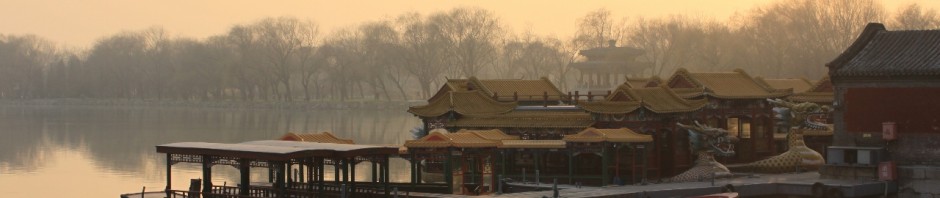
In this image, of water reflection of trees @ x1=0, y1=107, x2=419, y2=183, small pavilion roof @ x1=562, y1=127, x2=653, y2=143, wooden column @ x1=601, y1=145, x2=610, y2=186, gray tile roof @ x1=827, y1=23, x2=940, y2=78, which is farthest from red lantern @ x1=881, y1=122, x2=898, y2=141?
water reflection of trees @ x1=0, y1=107, x2=419, y2=183

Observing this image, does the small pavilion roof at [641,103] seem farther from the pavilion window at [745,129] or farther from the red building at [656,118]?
the pavilion window at [745,129]

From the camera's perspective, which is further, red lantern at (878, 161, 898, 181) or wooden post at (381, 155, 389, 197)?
red lantern at (878, 161, 898, 181)

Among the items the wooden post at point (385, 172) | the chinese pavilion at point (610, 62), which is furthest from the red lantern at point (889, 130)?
the chinese pavilion at point (610, 62)

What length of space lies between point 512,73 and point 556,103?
Result: 337ft

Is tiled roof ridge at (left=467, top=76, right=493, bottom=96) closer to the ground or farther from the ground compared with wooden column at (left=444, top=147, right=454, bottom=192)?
farther from the ground

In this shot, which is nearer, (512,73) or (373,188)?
(373,188)

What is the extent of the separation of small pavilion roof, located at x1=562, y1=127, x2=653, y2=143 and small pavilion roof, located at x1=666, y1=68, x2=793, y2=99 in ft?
25.9

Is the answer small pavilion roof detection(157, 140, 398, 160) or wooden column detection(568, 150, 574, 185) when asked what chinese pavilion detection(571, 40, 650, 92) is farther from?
small pavilion roof detection(157, 140, 398, 160)

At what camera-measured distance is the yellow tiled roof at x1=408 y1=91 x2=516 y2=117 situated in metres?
51.7

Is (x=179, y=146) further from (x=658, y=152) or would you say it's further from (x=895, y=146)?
(x=895, y=146)

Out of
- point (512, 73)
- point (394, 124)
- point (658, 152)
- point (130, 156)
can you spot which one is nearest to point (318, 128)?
point (394, 124)

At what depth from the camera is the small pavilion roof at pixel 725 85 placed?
171ft

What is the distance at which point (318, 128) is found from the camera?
108m

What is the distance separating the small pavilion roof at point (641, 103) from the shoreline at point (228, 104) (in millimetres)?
99978
